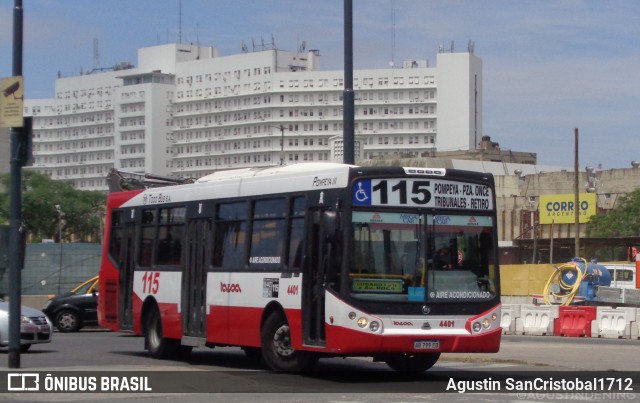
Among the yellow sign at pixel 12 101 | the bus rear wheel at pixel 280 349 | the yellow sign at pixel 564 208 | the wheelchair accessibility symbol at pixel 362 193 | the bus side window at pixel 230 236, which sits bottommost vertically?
the bus rear wheel at pixel 280 349

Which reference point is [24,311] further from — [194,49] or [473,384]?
[194,49]

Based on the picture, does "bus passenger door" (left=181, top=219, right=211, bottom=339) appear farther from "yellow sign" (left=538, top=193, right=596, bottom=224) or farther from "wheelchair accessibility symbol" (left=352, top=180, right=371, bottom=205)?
"yellow sign" (left=538, top=193, right=596, bottom=224)

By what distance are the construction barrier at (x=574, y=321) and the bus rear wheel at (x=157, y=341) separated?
50.9 feet

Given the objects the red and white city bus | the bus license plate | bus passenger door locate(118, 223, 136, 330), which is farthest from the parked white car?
the bus license plate

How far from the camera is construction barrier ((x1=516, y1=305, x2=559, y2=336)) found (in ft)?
113

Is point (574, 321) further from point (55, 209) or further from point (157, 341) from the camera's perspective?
point (55, 209)

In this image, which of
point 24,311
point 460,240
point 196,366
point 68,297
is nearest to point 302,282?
point 460,240

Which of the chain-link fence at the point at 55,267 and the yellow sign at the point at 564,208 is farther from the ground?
the yellow sign at the point at 564,208

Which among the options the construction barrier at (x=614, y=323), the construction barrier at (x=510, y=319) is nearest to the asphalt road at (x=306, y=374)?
the construction barrier at (x=614, y=323)

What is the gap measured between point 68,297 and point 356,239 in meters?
18.8

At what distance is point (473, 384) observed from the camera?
54.3ft

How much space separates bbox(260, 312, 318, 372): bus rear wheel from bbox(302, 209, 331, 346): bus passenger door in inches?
23.9

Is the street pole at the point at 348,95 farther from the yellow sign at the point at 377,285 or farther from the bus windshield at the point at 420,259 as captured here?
the yellow sign at the point at 377,285

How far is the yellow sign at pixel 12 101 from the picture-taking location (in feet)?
58.2
